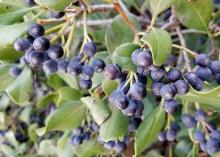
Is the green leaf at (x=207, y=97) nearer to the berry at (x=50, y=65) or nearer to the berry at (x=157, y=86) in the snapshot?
the berry at (x=157, y=86)

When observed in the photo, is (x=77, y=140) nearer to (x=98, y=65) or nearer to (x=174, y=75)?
(x=98, y=65)

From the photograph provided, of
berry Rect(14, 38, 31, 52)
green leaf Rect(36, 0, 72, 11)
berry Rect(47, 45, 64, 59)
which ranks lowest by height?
berry Rect(47, 45, 64, 59)

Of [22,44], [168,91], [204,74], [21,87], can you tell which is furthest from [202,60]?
[21,87]

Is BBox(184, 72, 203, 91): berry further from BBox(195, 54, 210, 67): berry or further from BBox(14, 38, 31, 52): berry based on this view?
BBox(14, 38, 31, 52): berry

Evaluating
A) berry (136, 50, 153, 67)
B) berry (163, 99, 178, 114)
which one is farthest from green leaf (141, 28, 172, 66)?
berry (163, 99, 178, 114)

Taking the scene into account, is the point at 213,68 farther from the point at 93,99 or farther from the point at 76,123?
the point at 76,123

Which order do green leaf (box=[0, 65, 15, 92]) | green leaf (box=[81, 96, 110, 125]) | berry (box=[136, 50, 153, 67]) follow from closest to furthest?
berry (box=[136, 50, 153, 67]), green leaf (box=[81, 96, 110, 125]), green leaf (box=[0, 65, 15, 92])
